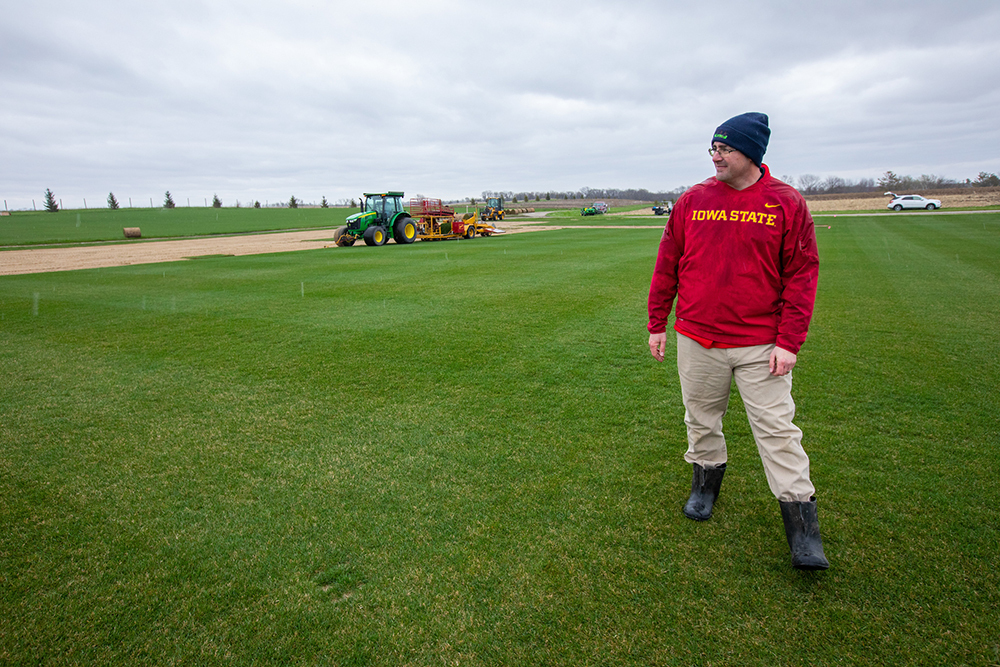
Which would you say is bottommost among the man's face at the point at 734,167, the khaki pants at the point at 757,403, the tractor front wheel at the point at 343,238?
the khaki pants at the point at 757,403

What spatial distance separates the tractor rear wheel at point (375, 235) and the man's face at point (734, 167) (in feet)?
79.9

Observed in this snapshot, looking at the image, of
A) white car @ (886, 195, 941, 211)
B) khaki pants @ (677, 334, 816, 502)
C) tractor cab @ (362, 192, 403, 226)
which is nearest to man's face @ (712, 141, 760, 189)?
khaki pants @ (677, 334, 816, 502)

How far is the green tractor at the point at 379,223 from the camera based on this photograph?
25844mm

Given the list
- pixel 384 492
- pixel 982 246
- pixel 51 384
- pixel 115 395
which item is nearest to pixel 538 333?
pixel 384 492

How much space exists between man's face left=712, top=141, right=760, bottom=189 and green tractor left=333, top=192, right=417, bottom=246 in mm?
24368

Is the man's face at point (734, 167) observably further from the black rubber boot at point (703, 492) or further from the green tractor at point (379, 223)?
the green tractor at point (379, 223)

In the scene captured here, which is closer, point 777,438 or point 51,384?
point 777,438

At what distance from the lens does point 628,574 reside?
2754mm

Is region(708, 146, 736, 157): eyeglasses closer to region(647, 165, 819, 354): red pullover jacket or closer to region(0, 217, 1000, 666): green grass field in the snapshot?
region(647, 165, 819, 354): red pullover jacket

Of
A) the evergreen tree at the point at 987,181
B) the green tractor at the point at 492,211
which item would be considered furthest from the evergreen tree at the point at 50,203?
the evergreen tree at the point at 987,181

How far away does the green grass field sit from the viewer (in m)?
2.39

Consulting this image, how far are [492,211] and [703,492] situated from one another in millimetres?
54353

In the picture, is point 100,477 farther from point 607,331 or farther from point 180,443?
point 607,331

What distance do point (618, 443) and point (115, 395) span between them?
492 centimetres
